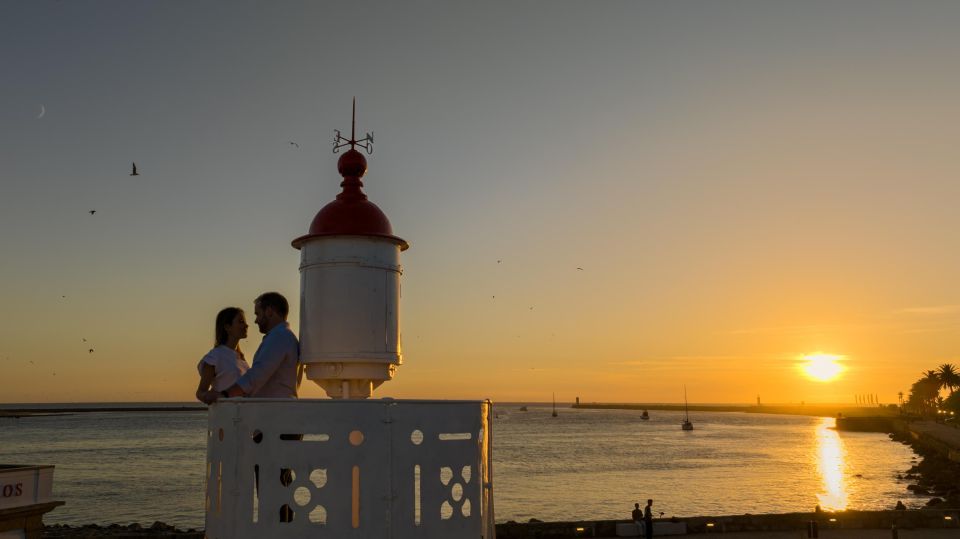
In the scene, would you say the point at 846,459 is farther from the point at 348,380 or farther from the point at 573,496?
the point at 348,380

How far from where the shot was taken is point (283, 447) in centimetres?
546

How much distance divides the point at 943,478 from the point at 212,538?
60.3 meters

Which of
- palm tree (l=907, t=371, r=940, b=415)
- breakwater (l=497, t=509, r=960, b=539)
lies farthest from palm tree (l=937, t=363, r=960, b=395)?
breakwater (l=497, t=509, r=960, b=539)

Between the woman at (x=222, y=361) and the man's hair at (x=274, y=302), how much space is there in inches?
9.9

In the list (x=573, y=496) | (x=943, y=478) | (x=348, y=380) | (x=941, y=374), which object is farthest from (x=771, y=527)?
(x=941, y=374)

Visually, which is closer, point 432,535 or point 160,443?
point 432,535

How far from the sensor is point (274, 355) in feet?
20.7

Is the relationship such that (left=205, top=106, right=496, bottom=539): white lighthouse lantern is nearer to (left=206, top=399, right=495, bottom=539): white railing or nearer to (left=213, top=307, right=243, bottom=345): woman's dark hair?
(left=206, top=399, right=495, bottom=539): white railing

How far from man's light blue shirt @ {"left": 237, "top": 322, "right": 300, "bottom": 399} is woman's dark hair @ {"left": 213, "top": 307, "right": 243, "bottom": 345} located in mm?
324

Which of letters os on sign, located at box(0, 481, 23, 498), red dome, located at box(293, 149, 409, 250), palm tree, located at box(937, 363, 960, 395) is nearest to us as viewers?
red dome, located at box(293, 149, 409, 250)

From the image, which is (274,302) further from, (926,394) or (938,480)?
(926,394)

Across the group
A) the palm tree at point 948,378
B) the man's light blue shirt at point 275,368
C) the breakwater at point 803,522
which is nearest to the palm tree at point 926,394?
the palm tree at point 948,378

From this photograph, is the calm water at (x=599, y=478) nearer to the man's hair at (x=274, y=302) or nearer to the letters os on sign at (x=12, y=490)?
the letters os on sign at (x=12, y=490)

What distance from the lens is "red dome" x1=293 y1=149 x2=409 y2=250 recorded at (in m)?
7.39
